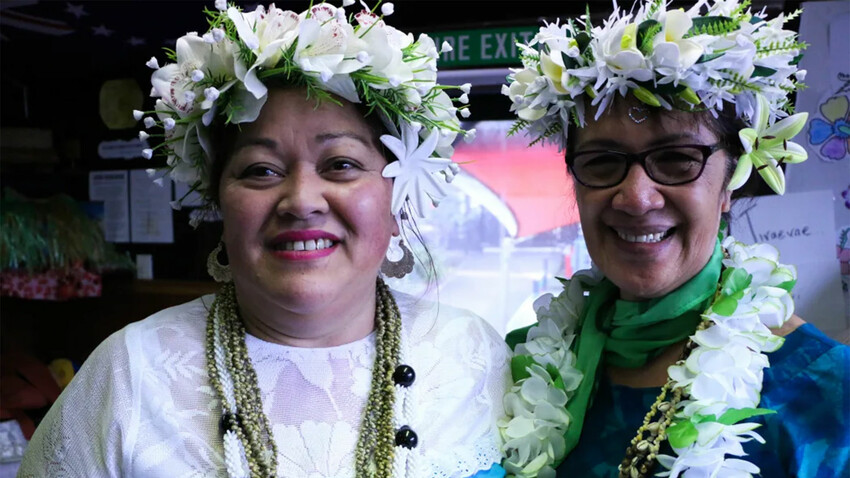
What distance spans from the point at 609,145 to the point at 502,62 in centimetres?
137

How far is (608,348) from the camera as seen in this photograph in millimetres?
1811

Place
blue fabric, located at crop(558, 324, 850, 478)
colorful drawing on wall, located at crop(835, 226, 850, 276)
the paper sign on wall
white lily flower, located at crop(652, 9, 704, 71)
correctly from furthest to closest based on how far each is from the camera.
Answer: the paper sign on wall, colorful drawing on wall, located at crop(835, 226, 850, 276), white lily flower, located at crop(652, 9, 704, 71), blue fabric, located at crop(558, 324, 850, 478)

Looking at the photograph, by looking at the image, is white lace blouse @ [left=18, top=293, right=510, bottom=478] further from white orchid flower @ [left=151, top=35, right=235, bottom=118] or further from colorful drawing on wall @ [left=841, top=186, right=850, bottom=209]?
colorful drawing on wall @ [left=841, top=186, right=850, bottom=209]

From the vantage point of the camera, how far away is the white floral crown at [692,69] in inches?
61.4

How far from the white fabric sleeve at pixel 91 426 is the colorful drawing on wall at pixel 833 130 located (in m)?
2.16

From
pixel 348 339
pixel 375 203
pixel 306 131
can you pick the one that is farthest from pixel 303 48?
pixel 348 339

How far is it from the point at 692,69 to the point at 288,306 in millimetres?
993

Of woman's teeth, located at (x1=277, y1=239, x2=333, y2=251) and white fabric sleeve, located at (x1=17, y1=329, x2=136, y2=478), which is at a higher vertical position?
woman's teeth, located at (x1=277, y1=239, x2=333, y2=251)

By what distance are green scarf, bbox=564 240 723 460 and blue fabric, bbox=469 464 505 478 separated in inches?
6.9

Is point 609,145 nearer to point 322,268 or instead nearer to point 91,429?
point 322,268

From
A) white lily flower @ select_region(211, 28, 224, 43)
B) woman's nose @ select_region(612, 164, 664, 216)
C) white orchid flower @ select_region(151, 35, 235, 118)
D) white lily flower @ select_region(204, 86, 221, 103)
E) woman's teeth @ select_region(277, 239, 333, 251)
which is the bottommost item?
woman's teeth @ select_region(277, 239, 333, 251)

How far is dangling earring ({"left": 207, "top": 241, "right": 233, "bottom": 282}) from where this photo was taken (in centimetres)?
180

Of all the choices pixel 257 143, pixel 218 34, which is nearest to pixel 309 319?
pixel 257 143

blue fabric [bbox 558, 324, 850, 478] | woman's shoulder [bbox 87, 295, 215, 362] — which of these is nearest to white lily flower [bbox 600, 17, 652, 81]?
blue fabric [bbox 558, 324, 850, 478]
